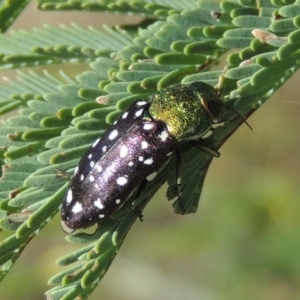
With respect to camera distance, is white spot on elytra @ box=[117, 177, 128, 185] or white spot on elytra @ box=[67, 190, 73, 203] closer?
white spot on elytra @ box=[67, 190, 73, 203]

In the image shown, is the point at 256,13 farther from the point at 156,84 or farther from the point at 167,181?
the point at 167,181

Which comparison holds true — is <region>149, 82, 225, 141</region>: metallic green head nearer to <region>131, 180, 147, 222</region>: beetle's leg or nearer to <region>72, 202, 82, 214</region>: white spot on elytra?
<region>131, 180, 147, 222</region>: beetle's leg

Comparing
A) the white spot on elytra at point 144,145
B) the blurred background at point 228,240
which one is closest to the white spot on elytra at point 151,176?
the white spot on elytra at point 144,145

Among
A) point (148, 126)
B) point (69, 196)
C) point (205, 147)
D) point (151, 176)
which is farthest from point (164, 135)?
point (69, 196)

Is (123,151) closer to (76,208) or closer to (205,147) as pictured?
(76,208)

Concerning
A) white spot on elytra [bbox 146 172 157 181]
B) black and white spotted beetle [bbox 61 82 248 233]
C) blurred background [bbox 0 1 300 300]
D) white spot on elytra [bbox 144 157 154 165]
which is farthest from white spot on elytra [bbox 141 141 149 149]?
blurred background [bbox 0 1 300 300]
